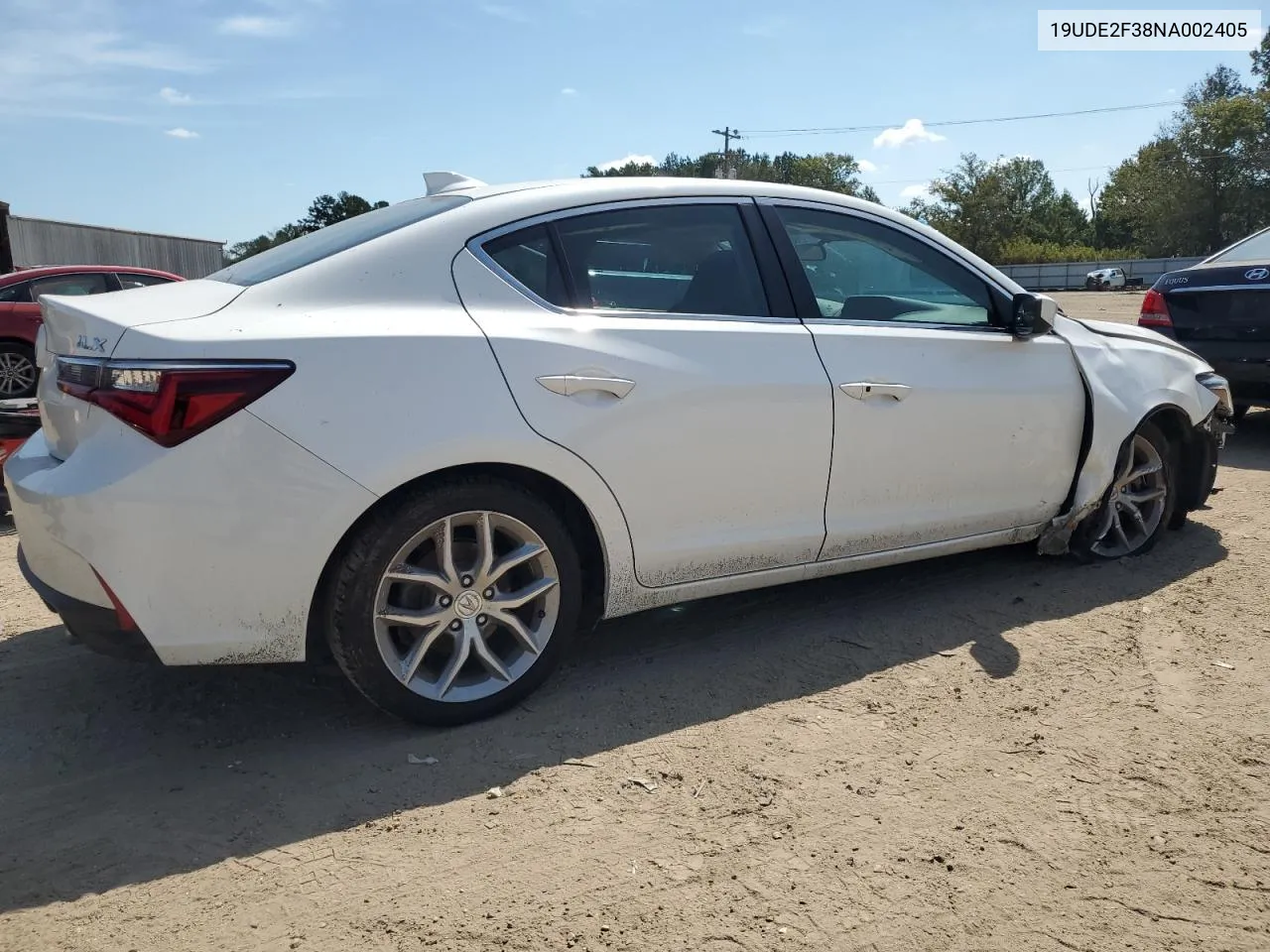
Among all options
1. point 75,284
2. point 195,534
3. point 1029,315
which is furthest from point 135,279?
point 1029,315

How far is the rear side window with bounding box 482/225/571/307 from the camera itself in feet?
10.8

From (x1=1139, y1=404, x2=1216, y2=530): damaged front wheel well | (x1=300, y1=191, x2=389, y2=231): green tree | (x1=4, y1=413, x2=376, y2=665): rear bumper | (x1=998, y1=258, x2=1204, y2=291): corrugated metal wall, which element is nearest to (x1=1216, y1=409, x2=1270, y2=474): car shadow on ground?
(x1=1139, y1=404, x2=1216, y2=530): damaged front wheel well

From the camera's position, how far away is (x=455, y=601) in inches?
124

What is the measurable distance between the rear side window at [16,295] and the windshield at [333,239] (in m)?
8.57

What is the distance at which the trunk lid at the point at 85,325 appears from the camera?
2.90m

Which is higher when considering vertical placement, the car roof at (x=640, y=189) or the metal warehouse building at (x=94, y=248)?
the metal warehouse building at (x=94, y=248)

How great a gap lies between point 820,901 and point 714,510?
1.43 meters

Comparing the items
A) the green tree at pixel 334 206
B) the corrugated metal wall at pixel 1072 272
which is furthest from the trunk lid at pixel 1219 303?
the corrugated metal wall at pixel 1072 272

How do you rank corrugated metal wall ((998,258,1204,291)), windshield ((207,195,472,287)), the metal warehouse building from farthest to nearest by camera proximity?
corrugated metal wall ((998,258,1204,291))
the metal warehouse building
windshield ((207,195,472,287))

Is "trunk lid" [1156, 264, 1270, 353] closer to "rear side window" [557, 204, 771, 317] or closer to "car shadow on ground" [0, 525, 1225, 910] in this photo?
"car shadow on ground" [0, 525, 1225, 910]

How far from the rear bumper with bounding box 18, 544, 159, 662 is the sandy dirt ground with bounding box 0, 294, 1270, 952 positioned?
1.28 ft

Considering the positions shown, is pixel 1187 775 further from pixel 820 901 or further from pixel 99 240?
pixel 99 240

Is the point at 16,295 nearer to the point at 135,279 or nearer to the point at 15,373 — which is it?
the point at 15,373

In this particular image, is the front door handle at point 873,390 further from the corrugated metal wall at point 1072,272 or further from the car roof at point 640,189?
the corrugated metal wall at point 1072,272
